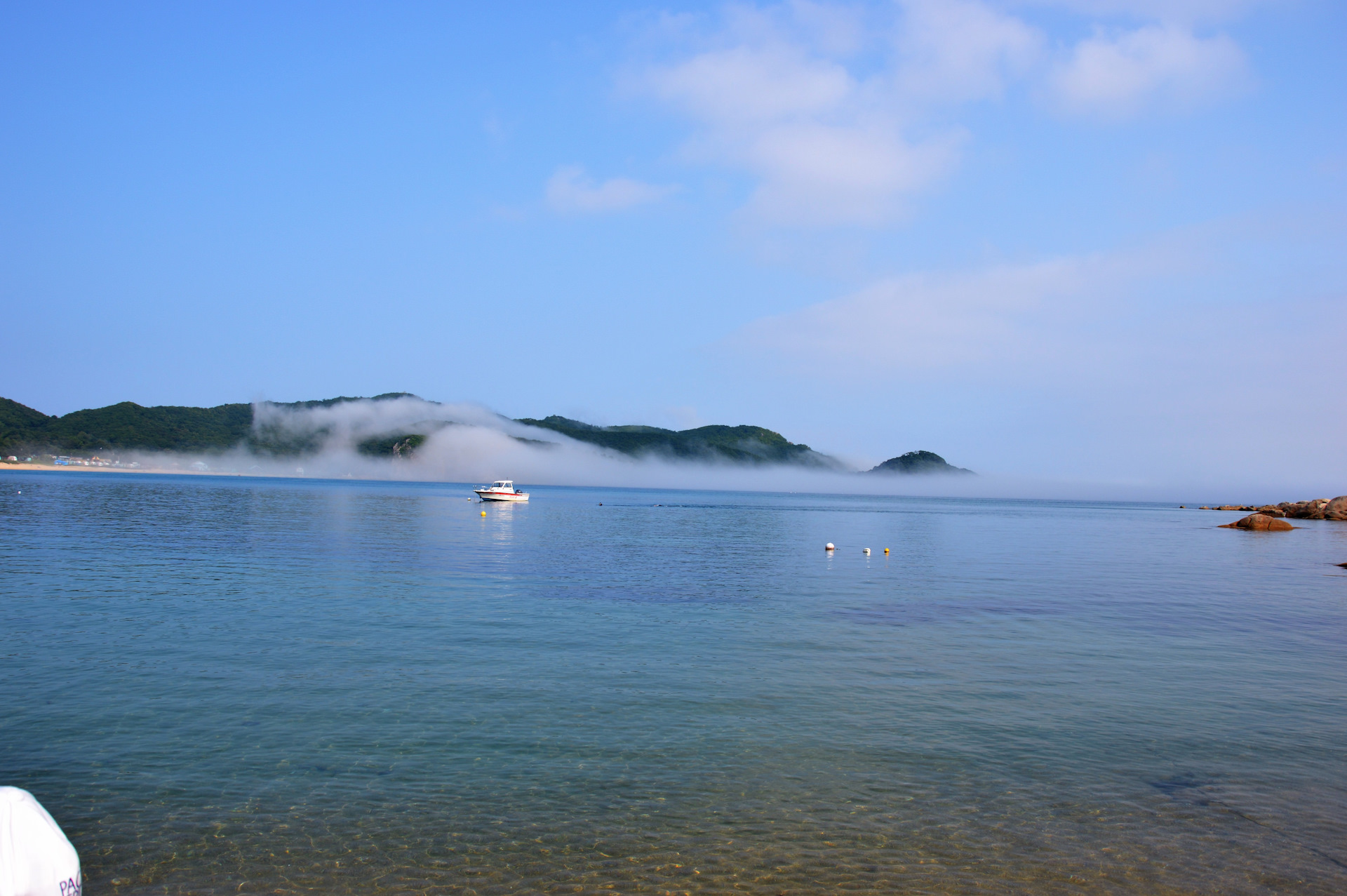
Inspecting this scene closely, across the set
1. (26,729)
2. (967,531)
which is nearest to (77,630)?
(26,729)

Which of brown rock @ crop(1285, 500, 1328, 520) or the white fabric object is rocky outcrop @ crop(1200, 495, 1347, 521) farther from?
the white fabric object

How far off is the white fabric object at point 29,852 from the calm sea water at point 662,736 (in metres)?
2.47

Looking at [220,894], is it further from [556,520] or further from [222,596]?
[556,520]

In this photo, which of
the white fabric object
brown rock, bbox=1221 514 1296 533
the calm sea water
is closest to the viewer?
the white fabric object

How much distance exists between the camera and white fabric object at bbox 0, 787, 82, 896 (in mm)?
5496

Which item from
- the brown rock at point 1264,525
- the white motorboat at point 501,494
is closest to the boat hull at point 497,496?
the white motorboat at point 501,494

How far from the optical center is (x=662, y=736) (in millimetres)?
12758

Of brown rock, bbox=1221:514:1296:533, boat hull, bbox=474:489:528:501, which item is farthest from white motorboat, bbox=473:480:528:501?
brown rock, bbox=1221:514:1296:533

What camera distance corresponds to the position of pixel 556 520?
80812mm

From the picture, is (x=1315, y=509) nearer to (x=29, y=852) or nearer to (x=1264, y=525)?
(x=1264, y=525)

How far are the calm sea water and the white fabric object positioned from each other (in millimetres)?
2468

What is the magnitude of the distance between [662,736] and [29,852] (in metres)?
8.58

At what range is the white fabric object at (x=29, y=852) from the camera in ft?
18.0

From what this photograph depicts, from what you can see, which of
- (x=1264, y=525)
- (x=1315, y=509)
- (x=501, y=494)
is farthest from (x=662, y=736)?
(x=1315, y=509)
